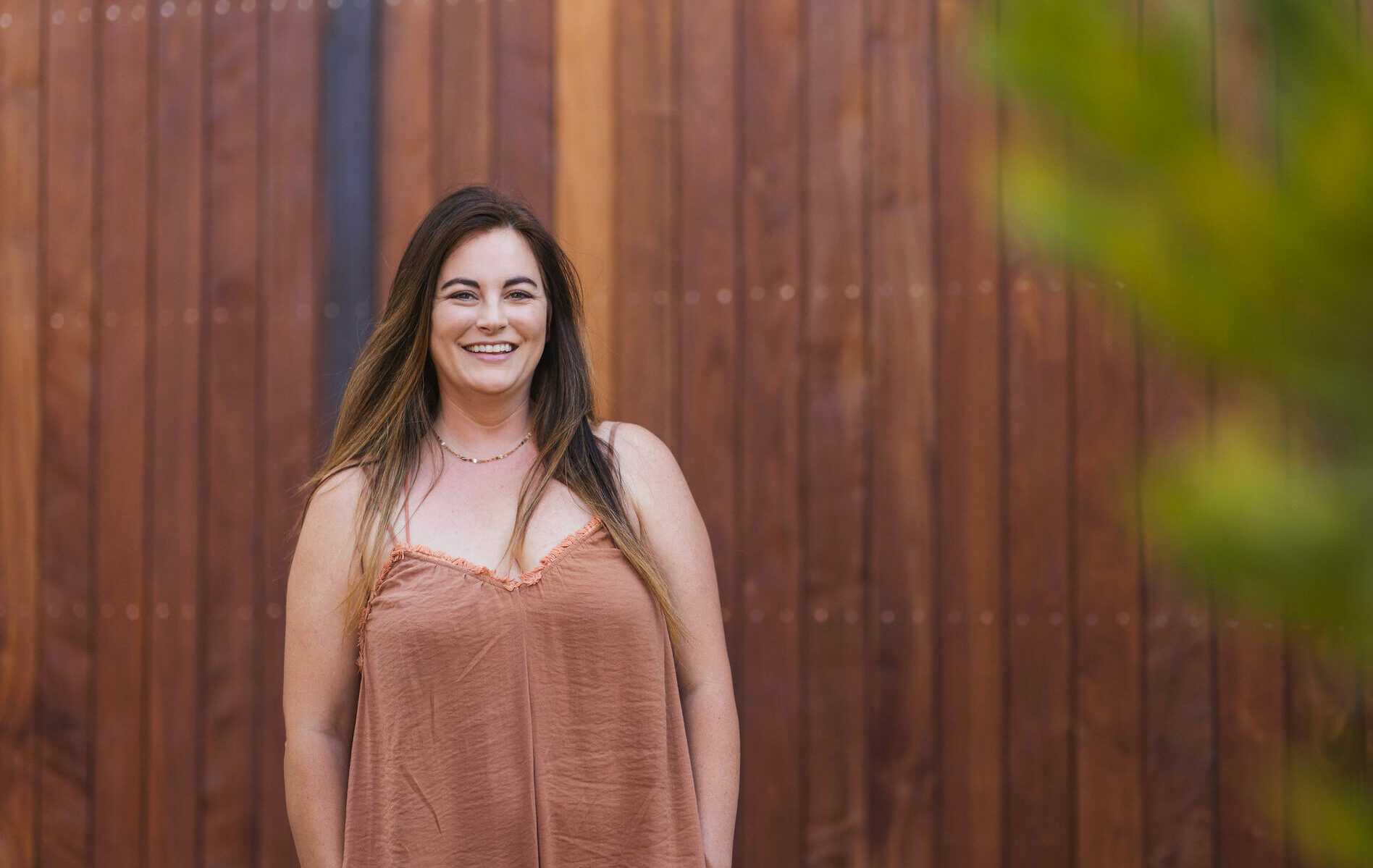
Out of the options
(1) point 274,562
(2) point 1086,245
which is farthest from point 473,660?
(2) point 1086,245

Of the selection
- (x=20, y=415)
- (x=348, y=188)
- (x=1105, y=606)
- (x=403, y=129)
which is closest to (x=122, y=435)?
(x=20, y=415)

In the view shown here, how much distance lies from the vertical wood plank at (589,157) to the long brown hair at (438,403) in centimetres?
87

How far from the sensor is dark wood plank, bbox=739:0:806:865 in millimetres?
3152

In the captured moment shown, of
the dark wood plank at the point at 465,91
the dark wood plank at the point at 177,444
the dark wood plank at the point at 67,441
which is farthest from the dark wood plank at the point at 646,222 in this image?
the dark wood plank at the point at 67,441

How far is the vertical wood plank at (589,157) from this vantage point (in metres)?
3.26

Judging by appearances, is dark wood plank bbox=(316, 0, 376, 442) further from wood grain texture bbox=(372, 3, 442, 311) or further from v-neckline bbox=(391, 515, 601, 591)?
v-neckline bbox=(391, 515, 601, 591)

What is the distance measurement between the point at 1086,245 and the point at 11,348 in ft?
11.8

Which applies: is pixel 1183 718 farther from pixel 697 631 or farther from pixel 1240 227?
pixel 1240 227

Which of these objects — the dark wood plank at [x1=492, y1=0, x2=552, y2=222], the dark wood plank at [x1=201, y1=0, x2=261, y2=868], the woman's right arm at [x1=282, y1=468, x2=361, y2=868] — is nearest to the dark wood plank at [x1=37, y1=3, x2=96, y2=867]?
the dark wood plank at [x1=201, y1=0, x2=261, y2=868]

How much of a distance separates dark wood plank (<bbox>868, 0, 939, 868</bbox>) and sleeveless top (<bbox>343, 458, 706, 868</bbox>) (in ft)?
3.55

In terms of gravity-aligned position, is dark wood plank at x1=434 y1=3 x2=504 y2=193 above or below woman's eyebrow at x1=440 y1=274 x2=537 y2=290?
above

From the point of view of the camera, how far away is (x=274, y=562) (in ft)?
10.8

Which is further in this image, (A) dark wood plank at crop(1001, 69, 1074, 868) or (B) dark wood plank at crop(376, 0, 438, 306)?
(B) dark wood plank at crop(376, 0, 438, 306)

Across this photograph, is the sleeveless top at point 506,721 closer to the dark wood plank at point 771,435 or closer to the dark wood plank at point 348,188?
the dark wood plank at point 771,435
